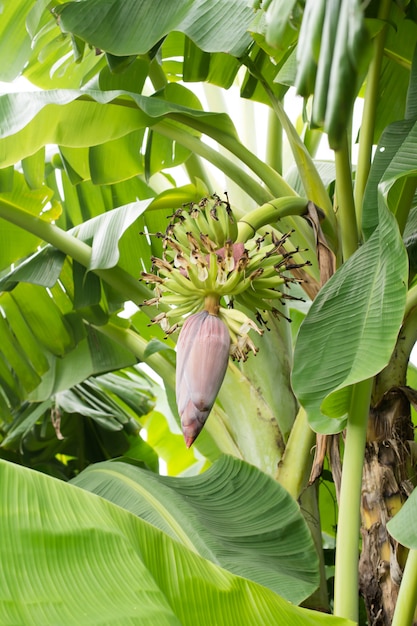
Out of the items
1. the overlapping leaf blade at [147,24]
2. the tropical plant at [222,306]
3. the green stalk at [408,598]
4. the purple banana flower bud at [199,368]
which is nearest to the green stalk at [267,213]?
the tropical plant at [222,306]

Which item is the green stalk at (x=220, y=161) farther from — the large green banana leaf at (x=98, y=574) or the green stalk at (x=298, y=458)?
the large green banana leaf at (x=98, y=574)

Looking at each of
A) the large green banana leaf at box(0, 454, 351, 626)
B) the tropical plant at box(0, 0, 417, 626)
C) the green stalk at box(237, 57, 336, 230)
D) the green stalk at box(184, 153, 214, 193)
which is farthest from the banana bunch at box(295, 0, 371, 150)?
the green stalk at box(184, 153, 214, 193)

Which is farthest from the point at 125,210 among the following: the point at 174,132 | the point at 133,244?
the point at 133,244

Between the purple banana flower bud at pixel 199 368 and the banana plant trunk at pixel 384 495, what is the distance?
0.32m

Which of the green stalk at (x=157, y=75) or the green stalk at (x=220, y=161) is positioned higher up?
the green stalk at (x=157, y=75)

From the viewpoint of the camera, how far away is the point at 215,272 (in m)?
0.69

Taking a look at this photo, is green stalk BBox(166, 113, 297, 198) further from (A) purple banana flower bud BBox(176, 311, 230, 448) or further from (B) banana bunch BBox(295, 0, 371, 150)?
(B) banana bunch BBox(295, 0, 371, 150)

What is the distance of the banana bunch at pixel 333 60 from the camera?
0.42 metres

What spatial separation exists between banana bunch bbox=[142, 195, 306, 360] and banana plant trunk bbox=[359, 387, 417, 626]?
24 centimetres

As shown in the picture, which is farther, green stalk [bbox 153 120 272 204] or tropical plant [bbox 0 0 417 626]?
green stalk [bbox 153 120 272 204]

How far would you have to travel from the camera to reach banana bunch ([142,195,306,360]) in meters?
0.69

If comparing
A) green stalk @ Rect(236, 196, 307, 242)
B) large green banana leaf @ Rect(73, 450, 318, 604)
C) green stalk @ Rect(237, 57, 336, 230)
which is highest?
green stalk @ Rect(237, 57, 336, 230)

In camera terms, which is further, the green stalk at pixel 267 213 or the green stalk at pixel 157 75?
the green stalk at pixel 157 75

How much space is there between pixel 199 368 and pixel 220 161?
0.47 metres
